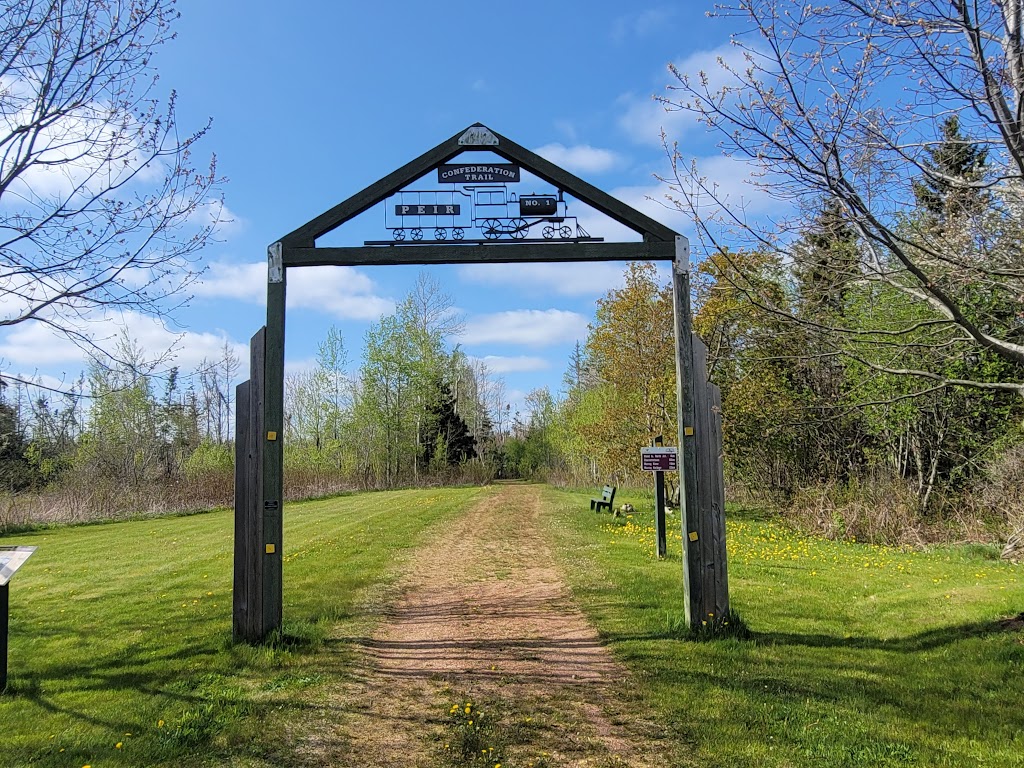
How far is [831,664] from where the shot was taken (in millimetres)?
5449

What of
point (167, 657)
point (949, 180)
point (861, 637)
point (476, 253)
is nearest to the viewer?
point (949, 180)

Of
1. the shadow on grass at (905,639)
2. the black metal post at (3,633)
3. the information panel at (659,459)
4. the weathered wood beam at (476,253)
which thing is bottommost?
the shadow on grass at (905,639)

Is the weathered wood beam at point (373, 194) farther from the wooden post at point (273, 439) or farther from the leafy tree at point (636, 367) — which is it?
the leafy tree at point (636, 367)

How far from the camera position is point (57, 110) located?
561 centimetres

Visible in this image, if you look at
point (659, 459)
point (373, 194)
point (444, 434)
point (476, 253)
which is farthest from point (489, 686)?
point (444, 434)

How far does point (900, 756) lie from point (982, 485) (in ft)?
43.7

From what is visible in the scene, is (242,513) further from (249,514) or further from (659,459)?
(659,459)

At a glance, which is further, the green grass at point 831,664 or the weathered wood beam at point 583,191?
the weathered wood beam at point 583,191

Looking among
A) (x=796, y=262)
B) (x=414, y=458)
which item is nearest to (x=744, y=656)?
(x=796, y=262)

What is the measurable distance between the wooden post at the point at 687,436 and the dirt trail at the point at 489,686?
105 centimetres

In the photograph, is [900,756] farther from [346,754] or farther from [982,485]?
[982,485]

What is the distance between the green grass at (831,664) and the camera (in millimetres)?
3963

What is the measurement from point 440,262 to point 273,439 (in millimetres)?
2265

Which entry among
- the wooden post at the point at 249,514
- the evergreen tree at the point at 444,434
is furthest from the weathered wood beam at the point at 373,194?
the evergreen tree at the point at 444,434
